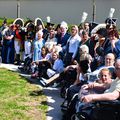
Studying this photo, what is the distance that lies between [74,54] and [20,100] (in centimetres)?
251

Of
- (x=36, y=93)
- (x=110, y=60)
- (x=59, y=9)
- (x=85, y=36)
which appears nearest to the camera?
(x=110, y=60)

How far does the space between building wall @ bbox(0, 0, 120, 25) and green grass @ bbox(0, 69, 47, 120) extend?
19513mm

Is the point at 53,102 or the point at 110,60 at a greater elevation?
the point at 110,60

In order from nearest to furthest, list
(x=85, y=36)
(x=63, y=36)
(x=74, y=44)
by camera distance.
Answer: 1. (x=85, y=36)
2. (x=74, y=44)
3. (x=63, y=36)

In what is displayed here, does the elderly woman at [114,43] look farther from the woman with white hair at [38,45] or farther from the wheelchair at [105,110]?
the woman with white hair at [38,45]

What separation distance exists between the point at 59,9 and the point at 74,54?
22.1 m

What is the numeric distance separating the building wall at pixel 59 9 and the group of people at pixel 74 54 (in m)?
15.1

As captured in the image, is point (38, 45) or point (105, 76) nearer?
point (105, 76)

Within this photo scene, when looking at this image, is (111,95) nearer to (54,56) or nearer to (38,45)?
(54,56)

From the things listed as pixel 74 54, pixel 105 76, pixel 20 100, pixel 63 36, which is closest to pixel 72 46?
pixel 74 54

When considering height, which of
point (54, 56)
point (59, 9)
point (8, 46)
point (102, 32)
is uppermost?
point (102, 32)

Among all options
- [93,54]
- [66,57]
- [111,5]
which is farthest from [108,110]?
[111,5]

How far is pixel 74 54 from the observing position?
12000mm

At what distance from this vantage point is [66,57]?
40.3ft
